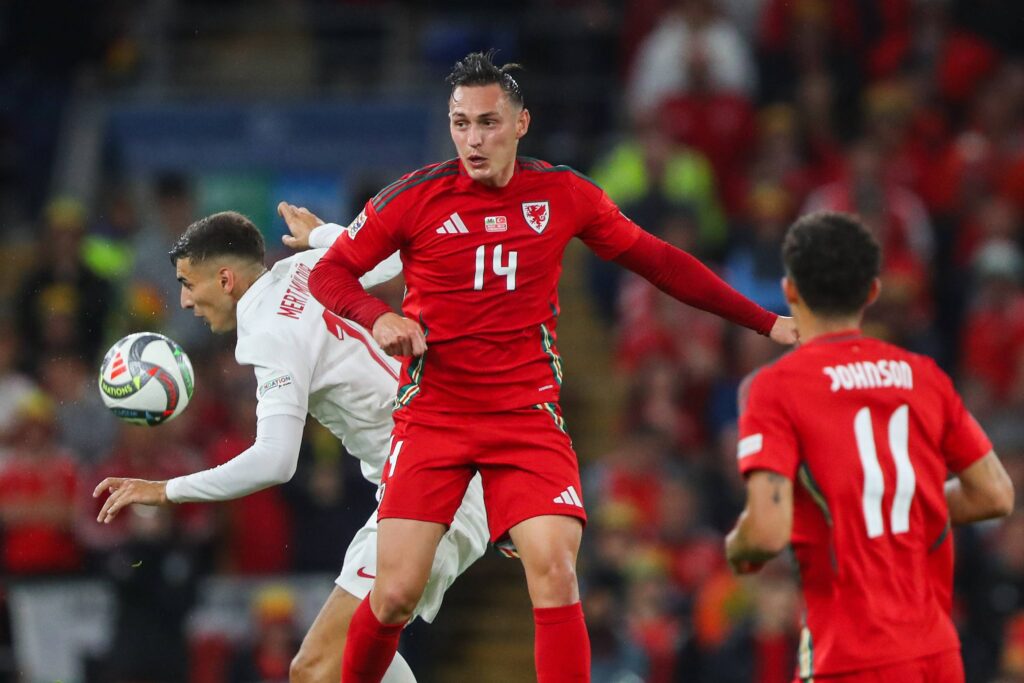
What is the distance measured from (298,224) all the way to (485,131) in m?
1.20

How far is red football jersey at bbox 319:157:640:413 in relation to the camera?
19.4 ft

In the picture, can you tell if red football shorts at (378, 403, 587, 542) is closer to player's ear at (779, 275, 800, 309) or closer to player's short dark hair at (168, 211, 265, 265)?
player's short dark hair at (168, 211, 265, 265)

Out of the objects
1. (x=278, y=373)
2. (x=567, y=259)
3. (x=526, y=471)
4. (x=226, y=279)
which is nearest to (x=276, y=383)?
(x=278, y=373)

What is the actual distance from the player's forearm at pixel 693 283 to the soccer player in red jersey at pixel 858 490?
157 cm

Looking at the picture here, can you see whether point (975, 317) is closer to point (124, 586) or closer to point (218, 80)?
point (124, 586)

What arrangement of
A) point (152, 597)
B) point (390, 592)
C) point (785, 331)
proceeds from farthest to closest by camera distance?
point (152, 597), point (785, 331), point (390, 592)

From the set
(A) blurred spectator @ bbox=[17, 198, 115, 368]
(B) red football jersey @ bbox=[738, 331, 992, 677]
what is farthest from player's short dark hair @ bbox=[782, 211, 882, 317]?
(A) blurred spectator @ bbox=[17, 198, 115, 368]

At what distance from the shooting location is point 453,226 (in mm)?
5930

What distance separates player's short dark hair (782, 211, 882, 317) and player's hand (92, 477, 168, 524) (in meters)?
2.56

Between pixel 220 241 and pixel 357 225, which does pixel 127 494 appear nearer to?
pixel 220 241

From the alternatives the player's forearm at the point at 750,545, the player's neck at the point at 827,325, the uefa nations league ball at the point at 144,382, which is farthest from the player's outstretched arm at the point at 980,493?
the uefa nations league ball at the point at 144,382

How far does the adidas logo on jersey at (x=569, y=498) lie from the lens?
5746 millimetres

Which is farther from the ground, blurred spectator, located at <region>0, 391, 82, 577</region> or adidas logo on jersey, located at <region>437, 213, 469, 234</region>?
adidas logo on jersey, located at <region>437, 213, 469, 234</region>

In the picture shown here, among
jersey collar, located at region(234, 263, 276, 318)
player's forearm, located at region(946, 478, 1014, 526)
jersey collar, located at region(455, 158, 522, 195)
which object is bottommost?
player's forearm, located at region(946, 478, 1014, 526)
